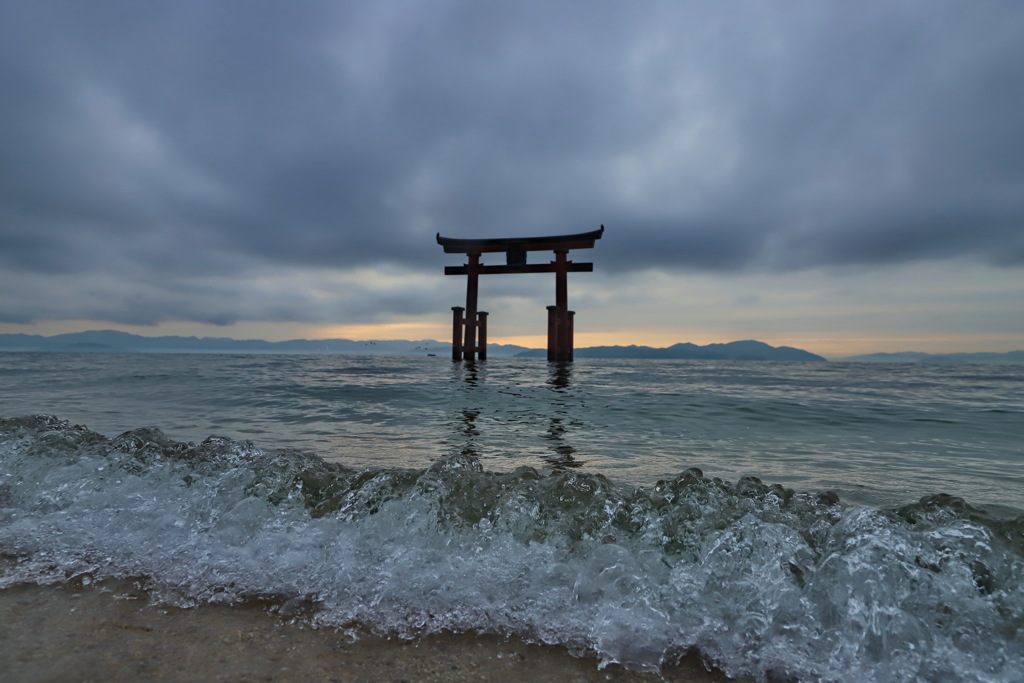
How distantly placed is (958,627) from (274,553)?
241 centimetres

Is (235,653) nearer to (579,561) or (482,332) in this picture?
(579,561)

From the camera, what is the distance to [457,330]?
22672 millimetres

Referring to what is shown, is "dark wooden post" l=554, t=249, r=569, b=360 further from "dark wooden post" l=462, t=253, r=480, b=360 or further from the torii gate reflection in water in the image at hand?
"dark wooden post" l=462, t=253, r=480, b=360

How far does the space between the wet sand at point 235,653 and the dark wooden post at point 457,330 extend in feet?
69.1

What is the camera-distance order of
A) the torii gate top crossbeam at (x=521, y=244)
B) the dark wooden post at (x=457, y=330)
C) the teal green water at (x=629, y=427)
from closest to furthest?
the teal green water at (x=629, y=427) → the torii gate top crossbeam at (x=521, y=244) → the dark wooden post at (x=457, y=330)

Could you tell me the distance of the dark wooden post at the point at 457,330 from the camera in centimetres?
2255

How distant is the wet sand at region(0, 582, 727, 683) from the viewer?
4.17 ft

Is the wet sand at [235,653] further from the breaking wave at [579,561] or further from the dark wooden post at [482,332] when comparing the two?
the dark wooden post at [482,332]

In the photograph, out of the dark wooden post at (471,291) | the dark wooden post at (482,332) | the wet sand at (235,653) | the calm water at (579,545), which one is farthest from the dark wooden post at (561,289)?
the wet sand at (235,653)

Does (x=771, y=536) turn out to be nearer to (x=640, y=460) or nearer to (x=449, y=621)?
(x=449, y=621)

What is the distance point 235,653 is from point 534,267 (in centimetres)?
1854

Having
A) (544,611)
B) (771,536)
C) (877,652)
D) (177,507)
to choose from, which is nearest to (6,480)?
(177,507)

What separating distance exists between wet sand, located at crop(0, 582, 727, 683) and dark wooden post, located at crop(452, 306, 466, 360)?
2106cm

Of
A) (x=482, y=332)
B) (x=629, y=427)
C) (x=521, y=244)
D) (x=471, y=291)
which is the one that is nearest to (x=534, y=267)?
(x=521, y=244)
